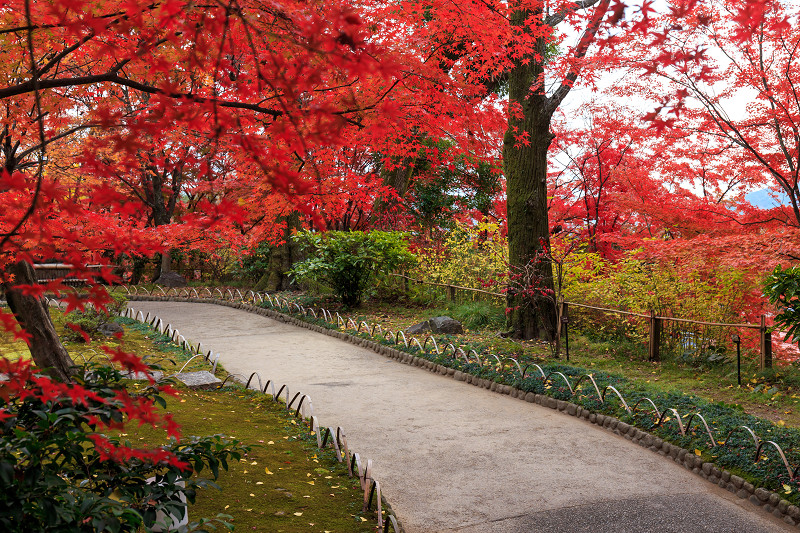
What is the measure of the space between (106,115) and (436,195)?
15733 mm

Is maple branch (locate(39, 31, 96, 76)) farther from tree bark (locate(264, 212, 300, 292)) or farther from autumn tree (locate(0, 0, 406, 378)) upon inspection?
tree bark (locate(264, 212, 300, 292))

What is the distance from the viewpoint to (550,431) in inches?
221

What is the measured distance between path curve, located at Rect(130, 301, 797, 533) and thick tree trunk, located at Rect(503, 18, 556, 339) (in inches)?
88.0

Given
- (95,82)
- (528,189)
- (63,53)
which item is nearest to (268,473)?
(95,82)

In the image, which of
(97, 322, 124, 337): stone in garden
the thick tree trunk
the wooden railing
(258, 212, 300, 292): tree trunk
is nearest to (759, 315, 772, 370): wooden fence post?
the wooden railing

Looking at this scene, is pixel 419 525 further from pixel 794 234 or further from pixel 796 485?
pixel 794 234

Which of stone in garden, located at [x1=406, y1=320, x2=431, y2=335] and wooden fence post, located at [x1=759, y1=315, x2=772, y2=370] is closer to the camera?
wooden fence post, located at [x1=759, y1=315, x2=772, y2=370]

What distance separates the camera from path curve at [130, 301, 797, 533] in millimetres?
3857

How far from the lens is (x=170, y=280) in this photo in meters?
18.3

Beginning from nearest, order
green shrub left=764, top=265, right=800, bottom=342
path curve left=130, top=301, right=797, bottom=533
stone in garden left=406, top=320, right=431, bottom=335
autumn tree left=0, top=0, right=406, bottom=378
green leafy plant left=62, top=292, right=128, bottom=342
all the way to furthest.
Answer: autumn tree left=0, top=0, right=406, bottom=378 < path curve left=130, top=301, right=797, bottom=533 < green shrub left=764, top=265, right=800, bottom=342 < green leafy plant left=62, top=292, right=128, bottom=342 < stone in garden left=406, top=320, right=431, bottom=335

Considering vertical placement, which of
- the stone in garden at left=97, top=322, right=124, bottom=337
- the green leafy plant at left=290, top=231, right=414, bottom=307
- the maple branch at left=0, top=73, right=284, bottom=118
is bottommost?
the stone in garden at left=97, top=322, right=124, bottom=337

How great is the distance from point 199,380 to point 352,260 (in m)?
5.68

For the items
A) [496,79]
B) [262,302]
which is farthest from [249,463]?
[496,79]

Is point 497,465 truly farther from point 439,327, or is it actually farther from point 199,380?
point 439,327
